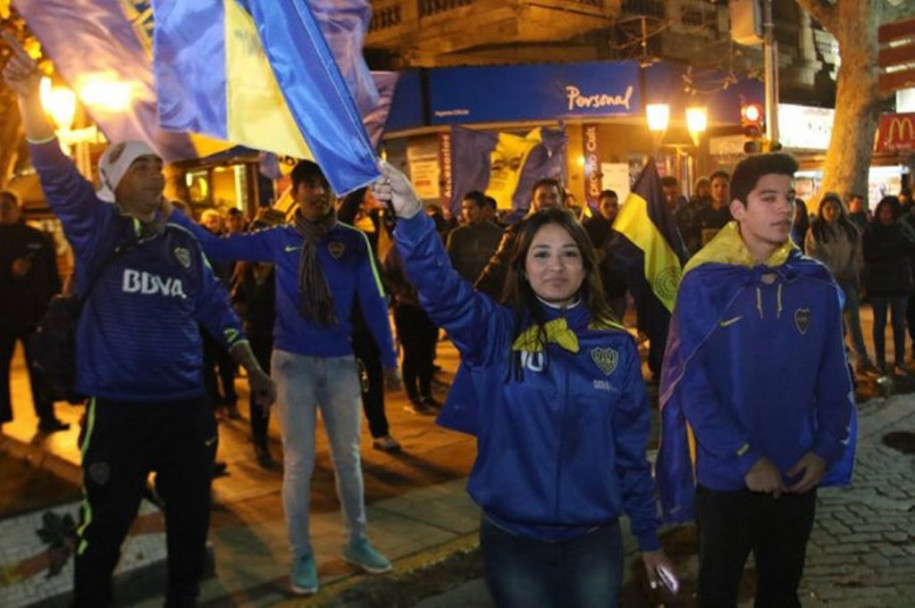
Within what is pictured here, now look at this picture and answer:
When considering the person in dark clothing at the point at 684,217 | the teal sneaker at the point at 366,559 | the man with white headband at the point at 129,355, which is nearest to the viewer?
the man with white headband at the point at 129,355

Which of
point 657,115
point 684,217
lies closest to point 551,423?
point 684,217

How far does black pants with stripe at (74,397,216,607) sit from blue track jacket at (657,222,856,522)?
185 cm

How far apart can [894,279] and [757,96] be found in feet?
45.8

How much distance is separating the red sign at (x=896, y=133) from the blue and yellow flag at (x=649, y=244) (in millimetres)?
20969

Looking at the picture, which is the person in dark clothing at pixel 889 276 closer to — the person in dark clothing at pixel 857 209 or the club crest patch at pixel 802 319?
the person in dark clothing at pixel 857 209

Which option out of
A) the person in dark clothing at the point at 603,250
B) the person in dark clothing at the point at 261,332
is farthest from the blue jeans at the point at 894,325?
A: the person in dark clothing at the point at 261,332

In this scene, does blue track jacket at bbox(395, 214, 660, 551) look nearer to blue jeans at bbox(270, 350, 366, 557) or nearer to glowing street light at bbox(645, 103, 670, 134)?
blue jeans at bbox(270, 350, 366, 557)

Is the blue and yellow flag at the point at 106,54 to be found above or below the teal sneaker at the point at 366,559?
above

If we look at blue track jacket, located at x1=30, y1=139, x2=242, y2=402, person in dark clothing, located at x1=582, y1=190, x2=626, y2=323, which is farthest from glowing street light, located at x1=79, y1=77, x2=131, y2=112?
person in dark clothing, located at x1=582, y1=190, x2=626, y2=323

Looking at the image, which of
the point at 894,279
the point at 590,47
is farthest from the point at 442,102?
the point at 894,279

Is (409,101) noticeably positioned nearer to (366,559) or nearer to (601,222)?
(601,222)

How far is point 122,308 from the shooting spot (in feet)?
11.9

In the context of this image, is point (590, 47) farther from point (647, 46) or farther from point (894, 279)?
point (894, 279)

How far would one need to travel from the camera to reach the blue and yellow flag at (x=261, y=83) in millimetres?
2715
